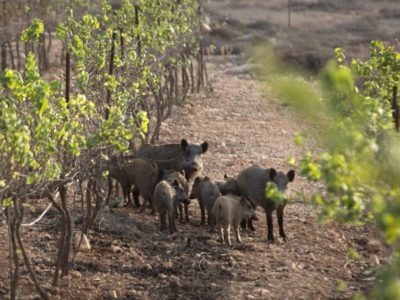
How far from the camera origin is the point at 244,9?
146ft

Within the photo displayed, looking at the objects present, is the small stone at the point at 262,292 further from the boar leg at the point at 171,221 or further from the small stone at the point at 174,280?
the boar leg at the point at 171,221

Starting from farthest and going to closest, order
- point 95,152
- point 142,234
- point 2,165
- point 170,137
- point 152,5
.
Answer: point 170,137
point 152,5
point 142,234
point 95,152
point 2,165

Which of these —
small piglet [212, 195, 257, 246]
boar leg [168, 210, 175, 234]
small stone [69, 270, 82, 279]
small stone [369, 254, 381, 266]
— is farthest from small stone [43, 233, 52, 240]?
small stone [369, 254, 381, 266]

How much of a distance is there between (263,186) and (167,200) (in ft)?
4.05

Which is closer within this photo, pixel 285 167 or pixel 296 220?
pixel 296 220

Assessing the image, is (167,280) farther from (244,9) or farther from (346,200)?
(244,9)

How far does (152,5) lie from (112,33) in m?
2.95

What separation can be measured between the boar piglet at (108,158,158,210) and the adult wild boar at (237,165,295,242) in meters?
1.21

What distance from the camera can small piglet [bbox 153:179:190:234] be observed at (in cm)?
984

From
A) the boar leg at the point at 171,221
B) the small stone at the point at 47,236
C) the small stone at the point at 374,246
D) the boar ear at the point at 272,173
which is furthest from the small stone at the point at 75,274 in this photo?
the small stone at the point at 374,246

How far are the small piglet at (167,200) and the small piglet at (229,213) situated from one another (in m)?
0.60

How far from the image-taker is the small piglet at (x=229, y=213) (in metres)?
9.40

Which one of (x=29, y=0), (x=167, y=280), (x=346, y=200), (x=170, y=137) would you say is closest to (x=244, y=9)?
(x=29, y=0)

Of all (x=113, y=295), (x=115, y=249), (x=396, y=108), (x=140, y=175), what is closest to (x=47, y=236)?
(x=115, y=249)
